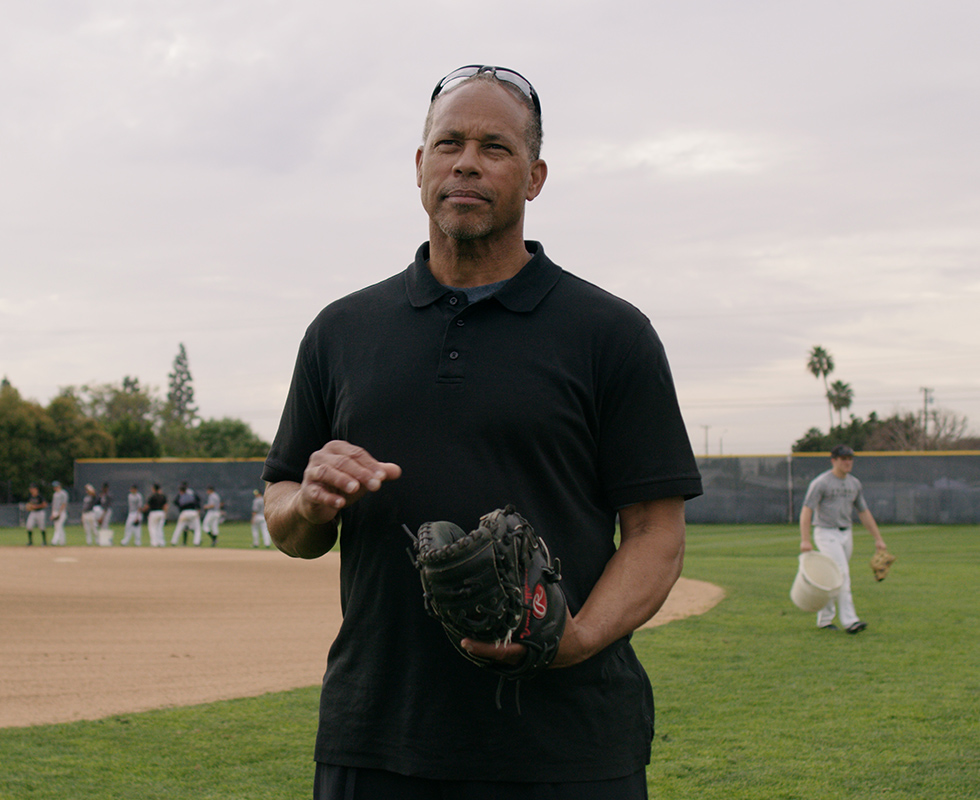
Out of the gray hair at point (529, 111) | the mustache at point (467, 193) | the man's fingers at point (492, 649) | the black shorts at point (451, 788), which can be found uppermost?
the gray hair at point (529, 111)

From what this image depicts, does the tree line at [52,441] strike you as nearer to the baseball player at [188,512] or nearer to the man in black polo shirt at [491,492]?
the baseball player at [188,512]

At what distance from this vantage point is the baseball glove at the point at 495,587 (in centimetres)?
177

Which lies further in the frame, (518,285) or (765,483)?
(765,483)

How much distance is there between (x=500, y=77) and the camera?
2307mm

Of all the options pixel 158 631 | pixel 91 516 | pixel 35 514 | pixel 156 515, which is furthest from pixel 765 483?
pixel 158 631

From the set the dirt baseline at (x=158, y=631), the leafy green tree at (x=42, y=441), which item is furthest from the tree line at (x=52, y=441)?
the dirt baseline at (x=158, y=631)

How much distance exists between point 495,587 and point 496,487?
285 mm

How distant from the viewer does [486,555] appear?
5.82 ft

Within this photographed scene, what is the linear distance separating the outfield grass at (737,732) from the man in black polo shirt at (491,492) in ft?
11.1

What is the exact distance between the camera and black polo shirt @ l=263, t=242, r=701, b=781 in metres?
1.97

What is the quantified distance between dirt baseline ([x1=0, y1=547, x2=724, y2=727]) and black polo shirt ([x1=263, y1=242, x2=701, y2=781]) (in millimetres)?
5800

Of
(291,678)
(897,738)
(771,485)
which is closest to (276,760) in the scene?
(291,678)

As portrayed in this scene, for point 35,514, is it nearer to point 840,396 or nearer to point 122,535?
point 122,535

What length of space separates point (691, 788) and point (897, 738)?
1710 mm
